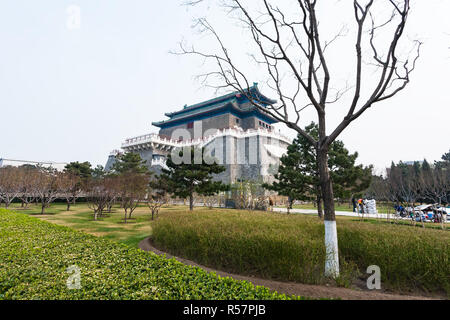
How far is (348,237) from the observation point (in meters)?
5.31

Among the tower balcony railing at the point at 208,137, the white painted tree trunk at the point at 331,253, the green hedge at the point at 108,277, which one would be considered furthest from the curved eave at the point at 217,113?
the green hedge at the point at 108,277

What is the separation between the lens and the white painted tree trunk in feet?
13.2

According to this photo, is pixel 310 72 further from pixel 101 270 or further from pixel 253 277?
pixel 101 270

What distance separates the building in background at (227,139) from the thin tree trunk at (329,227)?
1620 cm

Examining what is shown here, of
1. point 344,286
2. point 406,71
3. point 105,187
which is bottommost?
point 344,286

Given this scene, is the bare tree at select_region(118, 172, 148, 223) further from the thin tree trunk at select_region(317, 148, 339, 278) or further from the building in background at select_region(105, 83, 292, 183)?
the thin tree trunk at select_region(317, 148, 339, 278)

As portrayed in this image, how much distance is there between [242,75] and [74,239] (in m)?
5.53

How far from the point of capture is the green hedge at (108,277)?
2.10 meters

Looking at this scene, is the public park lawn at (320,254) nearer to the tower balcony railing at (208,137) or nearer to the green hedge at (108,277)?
the green hedge at (108,277)

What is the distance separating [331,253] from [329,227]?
0.49 m

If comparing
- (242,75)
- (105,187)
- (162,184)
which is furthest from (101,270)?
(105,187)

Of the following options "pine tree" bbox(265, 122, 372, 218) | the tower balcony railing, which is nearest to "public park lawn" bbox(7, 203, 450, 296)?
"pine tree" bbox(265, 122, 372, 218)

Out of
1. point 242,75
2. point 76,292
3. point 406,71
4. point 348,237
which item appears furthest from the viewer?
point 242,75

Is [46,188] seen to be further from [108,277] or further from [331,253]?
[331,253]
